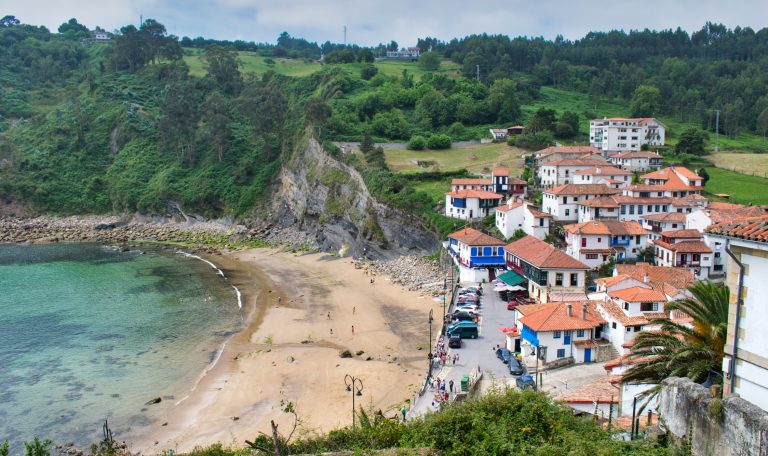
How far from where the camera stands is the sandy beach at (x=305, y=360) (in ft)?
84.1

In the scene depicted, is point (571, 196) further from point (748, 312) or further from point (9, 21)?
point (9, 21)

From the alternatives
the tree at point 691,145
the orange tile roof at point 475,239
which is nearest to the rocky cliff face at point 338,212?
the orange tile roof at point 475,239

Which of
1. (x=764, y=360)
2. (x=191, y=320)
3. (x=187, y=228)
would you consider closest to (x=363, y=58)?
(x=187, y=228)

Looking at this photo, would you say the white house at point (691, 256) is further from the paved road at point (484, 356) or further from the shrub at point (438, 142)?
the shrub at point (438, 142)

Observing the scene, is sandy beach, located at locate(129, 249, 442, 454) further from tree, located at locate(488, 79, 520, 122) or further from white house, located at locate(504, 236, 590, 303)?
tree, located at locate(488, 79, 520, 122)

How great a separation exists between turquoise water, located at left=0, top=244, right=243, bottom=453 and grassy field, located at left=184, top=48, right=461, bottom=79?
232ft

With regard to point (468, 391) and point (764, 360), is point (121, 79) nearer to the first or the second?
point (468, 391)

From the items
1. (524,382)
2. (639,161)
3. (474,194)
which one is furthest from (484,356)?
(639,161)

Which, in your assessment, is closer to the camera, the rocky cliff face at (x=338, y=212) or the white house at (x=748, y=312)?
the white house at (x=748, y=312)

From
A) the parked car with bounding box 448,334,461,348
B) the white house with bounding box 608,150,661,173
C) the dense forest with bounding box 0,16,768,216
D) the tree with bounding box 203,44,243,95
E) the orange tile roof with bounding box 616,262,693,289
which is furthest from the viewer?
the tree with bounding box 203,44,243,95

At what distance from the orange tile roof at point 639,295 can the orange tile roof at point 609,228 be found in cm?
1265

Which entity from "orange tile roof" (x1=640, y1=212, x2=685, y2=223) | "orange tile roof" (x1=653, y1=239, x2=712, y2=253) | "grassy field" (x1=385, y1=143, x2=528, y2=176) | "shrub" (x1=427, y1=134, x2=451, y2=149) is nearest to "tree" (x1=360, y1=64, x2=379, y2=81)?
"shrub" (x1=427, y1=134, x2=451, y2=149)

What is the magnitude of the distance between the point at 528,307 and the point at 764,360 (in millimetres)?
21516

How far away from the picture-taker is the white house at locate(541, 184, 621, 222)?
49.6 meters
